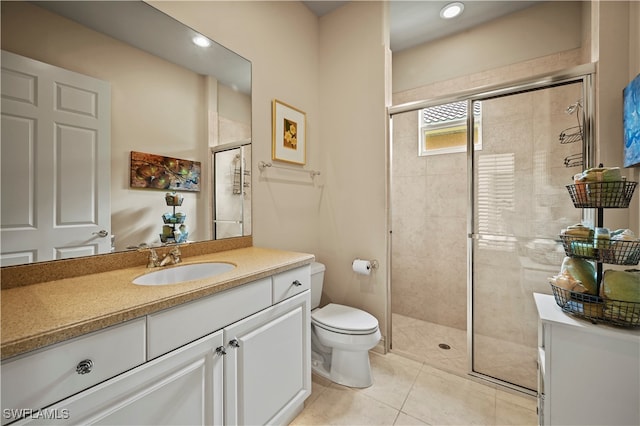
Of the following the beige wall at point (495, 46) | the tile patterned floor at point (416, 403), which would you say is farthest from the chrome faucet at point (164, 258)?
the beige wall at point (495, 46)

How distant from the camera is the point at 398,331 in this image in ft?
8.06

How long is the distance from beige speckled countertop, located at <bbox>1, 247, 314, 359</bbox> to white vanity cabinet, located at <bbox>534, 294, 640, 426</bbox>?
3.92ft

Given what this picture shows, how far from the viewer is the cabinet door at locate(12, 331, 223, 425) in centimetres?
67

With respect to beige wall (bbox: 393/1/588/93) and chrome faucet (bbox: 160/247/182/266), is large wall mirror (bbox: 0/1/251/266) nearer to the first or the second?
chrome faucet (bbox: 160/247/182/266)

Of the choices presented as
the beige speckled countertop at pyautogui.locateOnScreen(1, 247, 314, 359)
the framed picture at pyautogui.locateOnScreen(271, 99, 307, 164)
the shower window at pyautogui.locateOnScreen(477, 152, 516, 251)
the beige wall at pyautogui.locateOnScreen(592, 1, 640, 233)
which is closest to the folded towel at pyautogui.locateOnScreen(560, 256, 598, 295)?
the beige wall at pyautogui.locateOnScreen(592, 1, 640, 233)

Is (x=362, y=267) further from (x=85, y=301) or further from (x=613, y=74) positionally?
(x=613, y=74)

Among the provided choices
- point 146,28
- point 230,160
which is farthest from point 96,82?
point 230,160

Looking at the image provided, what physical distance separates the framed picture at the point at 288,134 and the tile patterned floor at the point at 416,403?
1.66 meters

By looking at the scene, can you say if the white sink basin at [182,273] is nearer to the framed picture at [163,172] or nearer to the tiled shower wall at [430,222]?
the framed picture at [163,172]

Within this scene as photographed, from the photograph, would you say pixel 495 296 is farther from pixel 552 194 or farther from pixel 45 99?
pixel 45 99

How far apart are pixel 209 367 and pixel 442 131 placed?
8.51 ft

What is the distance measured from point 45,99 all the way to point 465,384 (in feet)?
8.91

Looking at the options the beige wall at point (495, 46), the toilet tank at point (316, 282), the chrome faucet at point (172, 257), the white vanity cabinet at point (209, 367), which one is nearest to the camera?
the white vanity cabinet at point (209, 367)

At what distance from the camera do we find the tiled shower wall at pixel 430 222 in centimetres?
246
